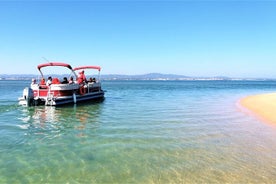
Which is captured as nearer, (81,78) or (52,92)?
(52,92)

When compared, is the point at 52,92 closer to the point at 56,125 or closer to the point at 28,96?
the point at 28,96

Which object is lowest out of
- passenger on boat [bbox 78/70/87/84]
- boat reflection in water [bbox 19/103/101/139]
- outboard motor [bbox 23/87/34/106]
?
boat reflection in water [bbox 19/103/101/139]

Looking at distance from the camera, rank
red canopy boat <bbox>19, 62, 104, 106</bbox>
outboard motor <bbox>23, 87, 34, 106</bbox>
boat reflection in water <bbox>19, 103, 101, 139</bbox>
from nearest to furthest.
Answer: boat reflection in water <bbox>19, 103, 101, 139</bbox> < outboard motor <bbox>23, 87, 34, 106</bbox> < red canopy boat <bbox>19, 62, 104, 106</bbox>

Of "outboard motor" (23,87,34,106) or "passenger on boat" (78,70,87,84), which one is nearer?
"outboard motor" (23,87,34,106)

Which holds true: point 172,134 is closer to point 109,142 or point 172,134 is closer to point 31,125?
point 109,142

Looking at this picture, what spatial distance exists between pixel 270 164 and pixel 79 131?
7590mm

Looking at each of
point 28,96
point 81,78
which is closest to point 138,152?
point 28,96

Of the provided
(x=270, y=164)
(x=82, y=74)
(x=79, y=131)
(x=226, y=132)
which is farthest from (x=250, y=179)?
(x=82, y=74)

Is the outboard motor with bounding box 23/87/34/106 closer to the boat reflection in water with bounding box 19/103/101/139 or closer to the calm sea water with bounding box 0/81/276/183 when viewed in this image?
the boat reflection in water with bounding box 19/103/101/139

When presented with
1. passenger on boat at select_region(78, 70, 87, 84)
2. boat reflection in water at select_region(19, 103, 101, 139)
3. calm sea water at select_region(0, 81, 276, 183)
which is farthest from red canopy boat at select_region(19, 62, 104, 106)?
calm sea water at select_region(0, 81, 276, 183)

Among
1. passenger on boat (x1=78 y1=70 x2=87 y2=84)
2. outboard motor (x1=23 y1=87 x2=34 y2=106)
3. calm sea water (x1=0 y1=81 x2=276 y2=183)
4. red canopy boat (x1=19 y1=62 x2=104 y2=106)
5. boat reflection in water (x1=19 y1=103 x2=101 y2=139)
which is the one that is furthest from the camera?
passenger on boat (x1=78 y1=70 x2=87 y2=84)

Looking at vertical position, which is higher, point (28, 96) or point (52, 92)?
point (52, 92)

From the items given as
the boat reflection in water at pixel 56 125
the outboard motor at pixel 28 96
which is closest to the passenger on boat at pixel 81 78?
the outboard motor at pixel 28 96

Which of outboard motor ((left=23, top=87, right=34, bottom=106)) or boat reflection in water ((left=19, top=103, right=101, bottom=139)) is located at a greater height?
outboard motor ((left=23, top=87, right=34, bottom=106))
